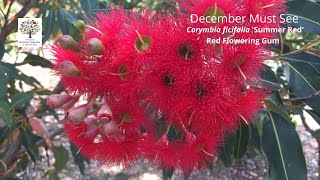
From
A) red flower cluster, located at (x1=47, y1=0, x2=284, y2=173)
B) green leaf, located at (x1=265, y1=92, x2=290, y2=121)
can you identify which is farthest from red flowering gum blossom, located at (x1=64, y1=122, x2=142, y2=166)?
green leaf, located at (x1=265, y1=92, x2=290, y2=121)

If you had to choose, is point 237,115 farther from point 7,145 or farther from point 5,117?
point 7,145

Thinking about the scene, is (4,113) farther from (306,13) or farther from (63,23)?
(306,13)

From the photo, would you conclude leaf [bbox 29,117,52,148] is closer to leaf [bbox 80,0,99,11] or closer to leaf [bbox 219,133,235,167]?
leaf [bbox 80,0,99,11]

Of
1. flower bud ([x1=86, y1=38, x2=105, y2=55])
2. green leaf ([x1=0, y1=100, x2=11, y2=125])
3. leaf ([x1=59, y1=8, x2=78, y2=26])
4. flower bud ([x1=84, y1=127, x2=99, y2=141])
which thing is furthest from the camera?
leaf ([x1=59, y1=8, x2=78, y2=26])

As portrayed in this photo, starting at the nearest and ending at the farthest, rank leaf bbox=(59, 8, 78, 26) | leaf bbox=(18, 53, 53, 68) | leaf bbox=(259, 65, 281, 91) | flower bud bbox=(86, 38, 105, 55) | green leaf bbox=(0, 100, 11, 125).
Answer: flower bud bbox=(86, 38, 105, 55) → leaf bbox=(259, 65, 281, 91) → green leaf bbox=(0, 100, 11, 125) → leaf bbox=(59, 8, 78, 26) → leaf bbox=(18, 53, 53, 68)

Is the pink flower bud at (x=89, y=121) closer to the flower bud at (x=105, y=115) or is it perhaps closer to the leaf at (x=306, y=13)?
the flower bud at (x=105, y=115)
